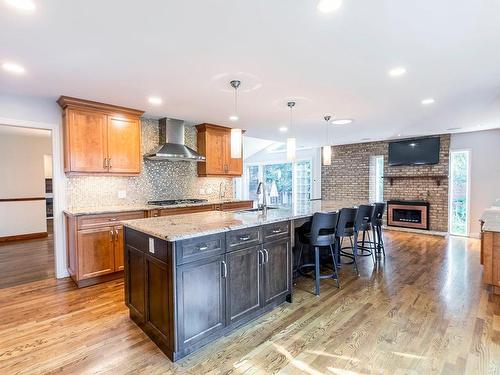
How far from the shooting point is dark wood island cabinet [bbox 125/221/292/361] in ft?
6.52

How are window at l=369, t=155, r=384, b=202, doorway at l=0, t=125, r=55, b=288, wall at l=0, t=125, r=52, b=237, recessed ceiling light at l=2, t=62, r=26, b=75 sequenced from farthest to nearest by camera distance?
window at l=369, t=155, r=384, b=202
wall at l=0, t=125, r=52, b=237
doorway at l=0, t=125, r=55, b=288
recessed ceiling light at l=2, t=62, r=26, b=75

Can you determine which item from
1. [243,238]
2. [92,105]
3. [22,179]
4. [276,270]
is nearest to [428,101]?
[276,270]

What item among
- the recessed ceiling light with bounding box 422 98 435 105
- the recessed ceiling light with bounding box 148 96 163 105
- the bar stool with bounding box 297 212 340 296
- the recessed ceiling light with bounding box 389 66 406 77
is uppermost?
the recessed ceiling light with bounding box 389 66 406 77

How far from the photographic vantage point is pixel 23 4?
1678 mm

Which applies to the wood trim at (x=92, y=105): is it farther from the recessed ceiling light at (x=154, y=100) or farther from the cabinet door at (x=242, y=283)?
the cabinet door at (x=242, y=283)

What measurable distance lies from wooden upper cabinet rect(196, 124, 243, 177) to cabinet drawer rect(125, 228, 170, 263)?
2823 millimetres

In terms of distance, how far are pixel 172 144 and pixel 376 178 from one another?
216 inches

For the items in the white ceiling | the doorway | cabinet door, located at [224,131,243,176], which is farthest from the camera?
the doorway

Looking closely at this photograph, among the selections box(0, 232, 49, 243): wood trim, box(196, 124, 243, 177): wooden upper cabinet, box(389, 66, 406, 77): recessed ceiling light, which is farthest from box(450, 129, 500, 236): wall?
box(0, 232, 49, 243): wood trim

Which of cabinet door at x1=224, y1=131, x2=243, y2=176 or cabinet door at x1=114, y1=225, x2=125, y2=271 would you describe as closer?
cabinet door at x1=114, y1=225, x2=125, y2=271

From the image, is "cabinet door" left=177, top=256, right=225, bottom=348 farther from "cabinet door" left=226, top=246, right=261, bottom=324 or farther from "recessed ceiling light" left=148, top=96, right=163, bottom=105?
"recessed ceiling light" left=148, top=96, right=163, bottom=105

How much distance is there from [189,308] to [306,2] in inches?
85.6

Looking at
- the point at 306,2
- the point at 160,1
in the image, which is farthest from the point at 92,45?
the point at 306,2

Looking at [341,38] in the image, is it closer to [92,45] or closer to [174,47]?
[174,47]
